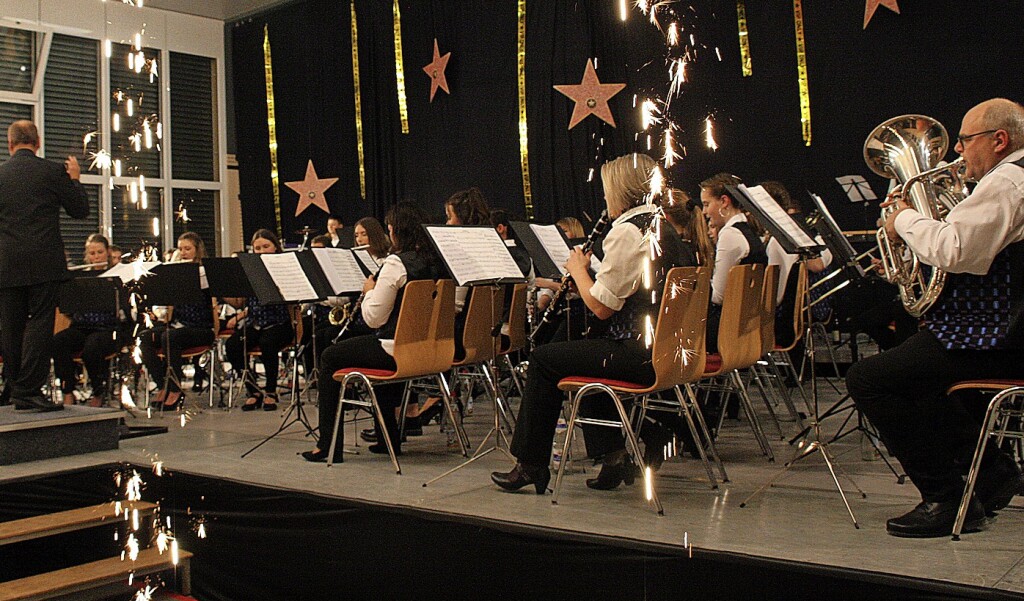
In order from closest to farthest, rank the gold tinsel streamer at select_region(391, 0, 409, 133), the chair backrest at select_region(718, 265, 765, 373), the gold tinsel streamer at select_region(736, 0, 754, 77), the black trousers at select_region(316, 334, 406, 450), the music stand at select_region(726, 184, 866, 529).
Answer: the music stand at select_region(726, 184, 866, 529), the chair backrest at select_region(718, 265, 765, 373), the black trousers at select_region(316, 334, 406, 450), the gold tinsel streamer at select_region(736, 0, 754, 77), the gold tinsel streamer at select_region(391, 0, 409, 133)

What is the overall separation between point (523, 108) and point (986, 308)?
275 inches

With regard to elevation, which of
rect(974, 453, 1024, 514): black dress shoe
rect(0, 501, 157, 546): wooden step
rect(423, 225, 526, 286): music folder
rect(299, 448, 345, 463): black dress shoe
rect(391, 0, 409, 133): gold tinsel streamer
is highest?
rect(391, 0, 409, 133): gold tinsel streamer

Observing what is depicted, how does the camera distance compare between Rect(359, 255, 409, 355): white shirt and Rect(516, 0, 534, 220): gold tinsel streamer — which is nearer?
Rect(359, 255, 409, 355): white shirt

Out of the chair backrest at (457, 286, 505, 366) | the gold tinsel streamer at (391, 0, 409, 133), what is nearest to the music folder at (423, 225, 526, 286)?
the chair backrest at (457, 286, 505, 366)

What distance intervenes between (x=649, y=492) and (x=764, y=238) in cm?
232

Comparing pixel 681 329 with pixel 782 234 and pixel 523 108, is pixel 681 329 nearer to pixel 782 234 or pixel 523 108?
pixel 782 234

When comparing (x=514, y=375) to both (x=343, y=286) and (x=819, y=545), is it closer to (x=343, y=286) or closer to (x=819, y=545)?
(x=343, y=286)

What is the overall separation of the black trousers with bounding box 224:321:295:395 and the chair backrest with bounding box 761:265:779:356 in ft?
12.1

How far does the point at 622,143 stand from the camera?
862 cm

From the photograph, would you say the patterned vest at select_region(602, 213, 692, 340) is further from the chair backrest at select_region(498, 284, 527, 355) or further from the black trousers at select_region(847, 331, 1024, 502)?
the chair backrest at select_region(498, 284, 527, 355)

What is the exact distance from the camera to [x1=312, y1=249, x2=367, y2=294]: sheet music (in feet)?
17.1

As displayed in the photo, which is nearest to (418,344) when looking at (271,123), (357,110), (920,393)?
(920,393)

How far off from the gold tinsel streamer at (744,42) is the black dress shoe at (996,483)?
211 inches

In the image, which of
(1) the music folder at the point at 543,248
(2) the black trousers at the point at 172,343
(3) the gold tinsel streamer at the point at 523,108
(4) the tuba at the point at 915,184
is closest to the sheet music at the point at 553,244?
(1) the music folder at the point at 543,248
